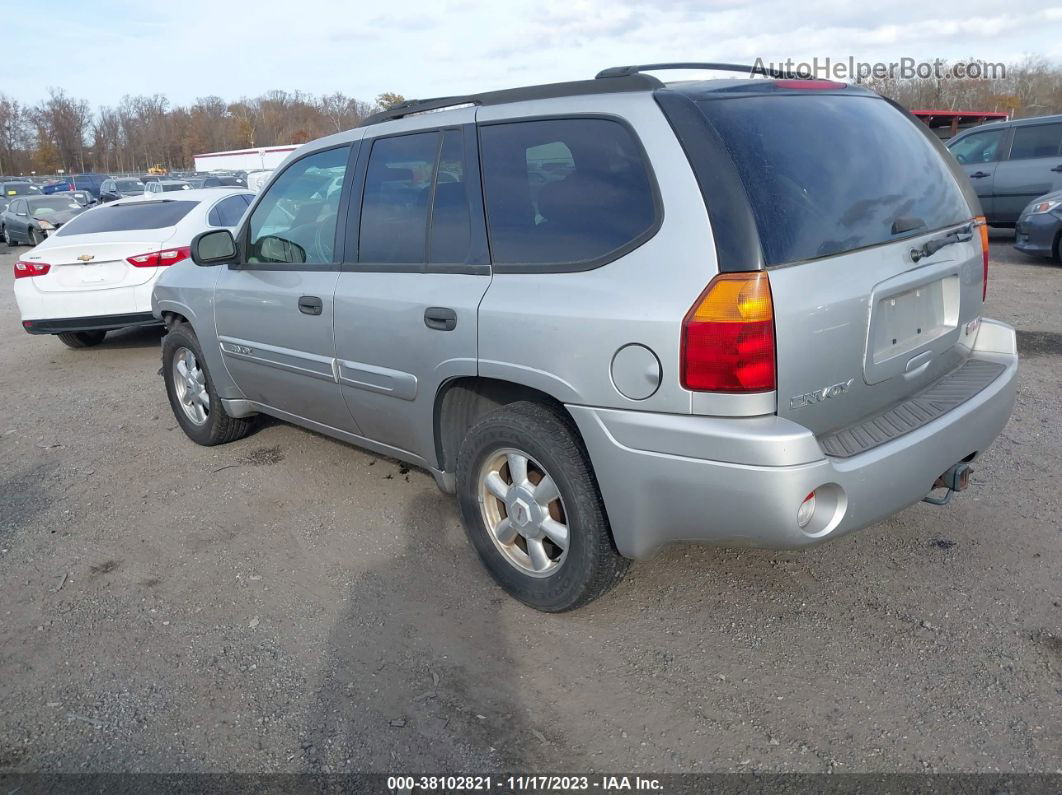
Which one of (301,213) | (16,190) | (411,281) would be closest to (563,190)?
A: (411,281)

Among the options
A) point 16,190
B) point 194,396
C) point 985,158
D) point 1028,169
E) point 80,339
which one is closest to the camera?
point 194,396

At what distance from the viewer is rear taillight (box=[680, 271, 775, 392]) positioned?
8.43 ft

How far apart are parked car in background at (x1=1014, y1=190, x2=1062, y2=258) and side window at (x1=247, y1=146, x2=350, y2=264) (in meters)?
9.36

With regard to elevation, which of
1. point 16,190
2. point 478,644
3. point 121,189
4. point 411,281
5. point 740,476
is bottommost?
point 478,644

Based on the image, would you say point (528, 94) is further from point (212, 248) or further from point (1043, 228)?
point (1043, 228)

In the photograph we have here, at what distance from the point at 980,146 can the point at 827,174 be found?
11.6m

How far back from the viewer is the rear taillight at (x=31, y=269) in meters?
8.21

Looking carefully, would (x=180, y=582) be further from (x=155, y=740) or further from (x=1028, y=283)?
(x=1028, y=283)

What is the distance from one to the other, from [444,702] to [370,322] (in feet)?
5.41

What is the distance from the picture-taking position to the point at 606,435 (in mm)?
2842

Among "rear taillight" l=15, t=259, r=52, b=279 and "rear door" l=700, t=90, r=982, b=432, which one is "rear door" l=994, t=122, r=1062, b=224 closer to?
"rear door" l=700, t=90, r=982, b=432

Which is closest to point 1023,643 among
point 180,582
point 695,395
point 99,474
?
point 695,395

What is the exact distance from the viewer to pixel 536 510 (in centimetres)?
324

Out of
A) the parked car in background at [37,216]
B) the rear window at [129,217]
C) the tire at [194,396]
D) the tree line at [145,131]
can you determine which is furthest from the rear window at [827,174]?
the tree line at [145,131]
